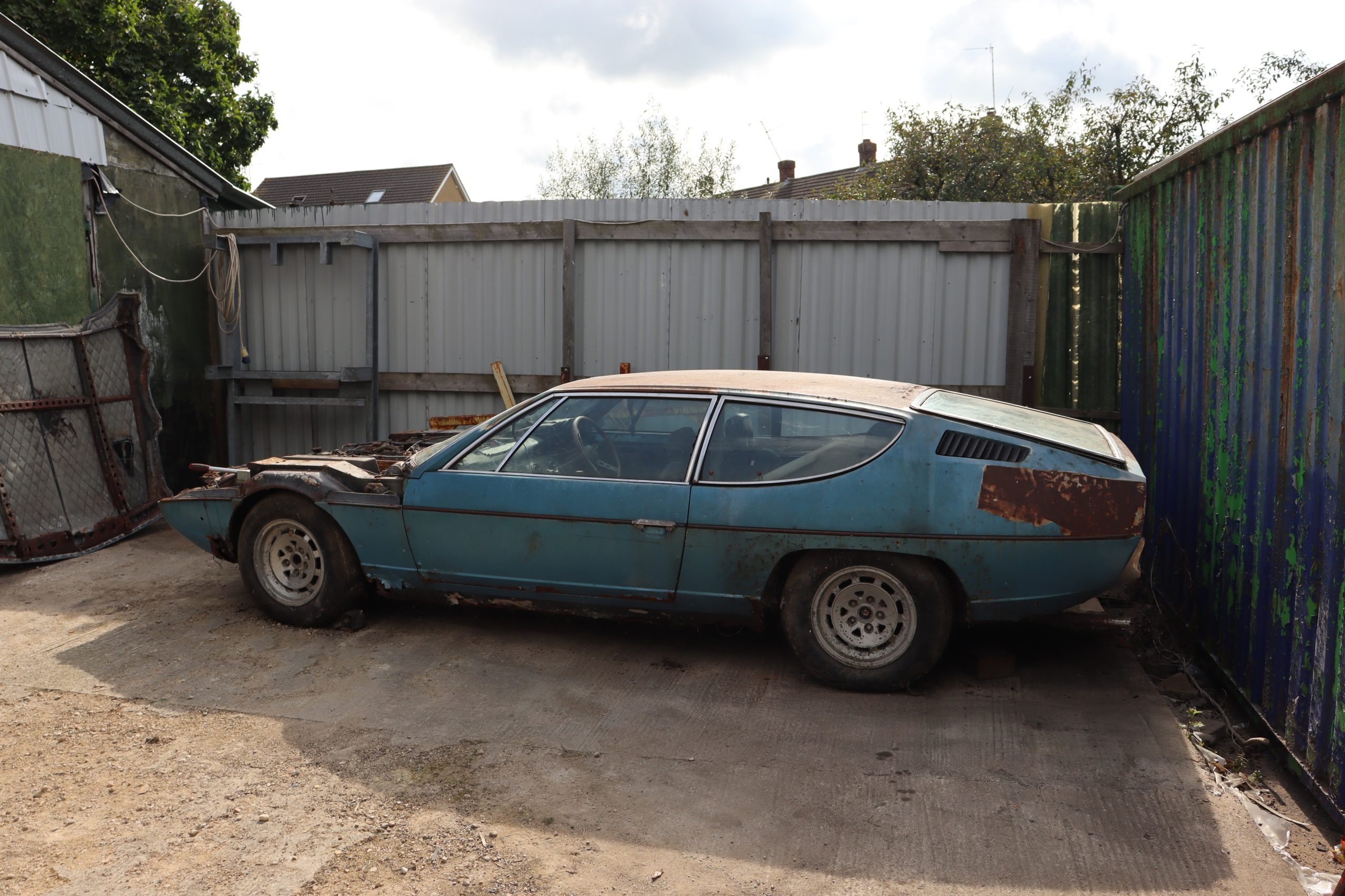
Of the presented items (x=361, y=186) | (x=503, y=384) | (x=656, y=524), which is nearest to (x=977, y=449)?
(x=656, y=524)

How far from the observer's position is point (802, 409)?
15.2 feet

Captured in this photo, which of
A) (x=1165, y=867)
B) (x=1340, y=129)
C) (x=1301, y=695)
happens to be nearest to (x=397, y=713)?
(x=1165, y=867)

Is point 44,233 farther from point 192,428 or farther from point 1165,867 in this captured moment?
point 1165,867

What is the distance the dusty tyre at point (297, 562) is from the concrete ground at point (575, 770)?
0.14 m

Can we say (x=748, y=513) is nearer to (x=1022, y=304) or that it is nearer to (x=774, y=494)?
(x=774, y=494)

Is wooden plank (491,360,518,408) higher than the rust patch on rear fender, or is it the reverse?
wooden plank (491,360,518,408)

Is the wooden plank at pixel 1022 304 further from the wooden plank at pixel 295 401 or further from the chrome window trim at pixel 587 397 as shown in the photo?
the wooden plank at pixel 295 401

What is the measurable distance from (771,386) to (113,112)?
6.35 meters

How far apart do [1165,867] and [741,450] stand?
2.36 m

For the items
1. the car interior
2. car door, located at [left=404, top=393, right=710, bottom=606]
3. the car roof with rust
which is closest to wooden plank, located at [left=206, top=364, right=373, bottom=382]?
car door, located at [left=404, top=393, right=710, bottom=606]

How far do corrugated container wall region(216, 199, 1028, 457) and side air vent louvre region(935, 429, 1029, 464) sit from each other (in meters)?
3.47

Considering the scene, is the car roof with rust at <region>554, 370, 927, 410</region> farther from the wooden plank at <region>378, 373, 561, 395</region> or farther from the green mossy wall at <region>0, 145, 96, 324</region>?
the green mossy wall at <region>0, 145, 96, 324</region>

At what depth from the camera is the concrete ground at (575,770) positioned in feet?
10.1

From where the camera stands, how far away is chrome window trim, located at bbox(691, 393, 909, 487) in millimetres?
4395
